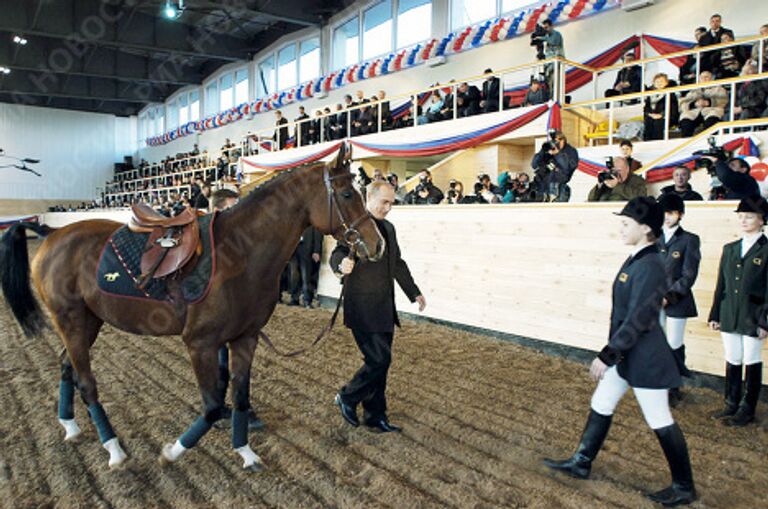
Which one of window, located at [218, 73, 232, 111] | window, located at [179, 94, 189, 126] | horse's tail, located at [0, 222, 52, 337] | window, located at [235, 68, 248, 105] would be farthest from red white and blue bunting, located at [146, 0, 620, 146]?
horse's tail, located at [0, 222, 52, 337]

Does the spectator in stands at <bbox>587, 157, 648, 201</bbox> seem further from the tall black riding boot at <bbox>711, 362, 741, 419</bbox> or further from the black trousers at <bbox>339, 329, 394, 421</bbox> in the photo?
the black trousers at <bbox>339, 329, 394, 421</bbox>

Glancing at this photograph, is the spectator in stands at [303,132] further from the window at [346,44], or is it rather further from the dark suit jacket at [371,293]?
the dark suit jacket at [371,293]

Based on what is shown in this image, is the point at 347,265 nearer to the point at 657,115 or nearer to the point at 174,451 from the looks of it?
the point at 174,451

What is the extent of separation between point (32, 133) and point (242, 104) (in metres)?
15.7

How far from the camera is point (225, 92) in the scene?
2500 cm

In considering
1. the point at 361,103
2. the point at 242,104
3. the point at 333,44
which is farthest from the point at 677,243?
the point at 242,104

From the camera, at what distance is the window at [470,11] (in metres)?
13.3

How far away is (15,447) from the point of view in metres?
3.14

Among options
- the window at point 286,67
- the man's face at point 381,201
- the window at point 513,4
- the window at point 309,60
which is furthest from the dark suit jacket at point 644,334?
the window at point 286,67

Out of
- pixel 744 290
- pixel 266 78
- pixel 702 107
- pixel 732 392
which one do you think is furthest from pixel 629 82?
pixel 266 78

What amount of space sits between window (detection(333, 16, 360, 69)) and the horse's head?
1555 cm

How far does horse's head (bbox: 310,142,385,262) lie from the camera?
9.32 ft

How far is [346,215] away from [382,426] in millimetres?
1452

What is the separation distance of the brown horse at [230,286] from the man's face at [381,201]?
0.35 m
